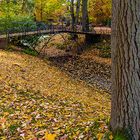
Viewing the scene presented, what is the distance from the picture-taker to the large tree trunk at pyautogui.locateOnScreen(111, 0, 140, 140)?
4.91 meters

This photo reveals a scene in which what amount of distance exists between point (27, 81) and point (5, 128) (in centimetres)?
687

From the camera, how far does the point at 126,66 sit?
16.7 feet

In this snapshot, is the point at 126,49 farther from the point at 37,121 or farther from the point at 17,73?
the point at 17,73

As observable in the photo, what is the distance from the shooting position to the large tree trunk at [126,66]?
4.91m

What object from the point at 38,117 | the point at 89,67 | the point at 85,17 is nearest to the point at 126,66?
the point at 38,117

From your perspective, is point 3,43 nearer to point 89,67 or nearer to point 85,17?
point 89,67

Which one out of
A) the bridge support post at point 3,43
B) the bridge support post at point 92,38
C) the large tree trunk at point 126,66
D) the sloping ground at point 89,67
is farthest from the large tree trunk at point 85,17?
the large tree trunk at point 126,66

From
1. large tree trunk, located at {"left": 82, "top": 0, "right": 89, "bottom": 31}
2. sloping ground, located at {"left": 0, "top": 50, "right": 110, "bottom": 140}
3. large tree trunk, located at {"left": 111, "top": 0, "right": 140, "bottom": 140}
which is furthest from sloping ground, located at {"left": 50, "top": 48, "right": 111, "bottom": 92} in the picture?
large tree trunk, located at {"left": 111, "top": 0, "right": 140, "bottom": 140}

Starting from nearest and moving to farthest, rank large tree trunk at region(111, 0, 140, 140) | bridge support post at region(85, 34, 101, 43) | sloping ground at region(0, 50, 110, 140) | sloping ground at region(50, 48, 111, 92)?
1. large tree trunk at region(111, 0, 140, 140)
2. sloping ground at region(0, 50, 110, 140)
3. sloping ground at region(50, 48, 111, 92)
4. bridge support post at region(85, 34, 101, 43)

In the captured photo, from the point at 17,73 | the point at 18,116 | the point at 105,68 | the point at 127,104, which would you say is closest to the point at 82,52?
the point at 105,68

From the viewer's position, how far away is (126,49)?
503cm

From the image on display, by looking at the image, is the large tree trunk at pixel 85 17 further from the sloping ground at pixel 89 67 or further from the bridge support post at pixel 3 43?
the bridge support post at pixel 3 43

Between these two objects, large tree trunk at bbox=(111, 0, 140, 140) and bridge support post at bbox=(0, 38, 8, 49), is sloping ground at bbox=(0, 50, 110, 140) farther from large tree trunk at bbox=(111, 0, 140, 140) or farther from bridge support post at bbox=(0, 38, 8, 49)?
bridge support post at bbox=(0, 38, 8, 49)

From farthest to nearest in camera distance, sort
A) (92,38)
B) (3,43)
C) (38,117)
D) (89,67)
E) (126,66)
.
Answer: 1. (92,38)
2. (89,67)
3. (3,43)
4. (38,117)
5. (126,66)
